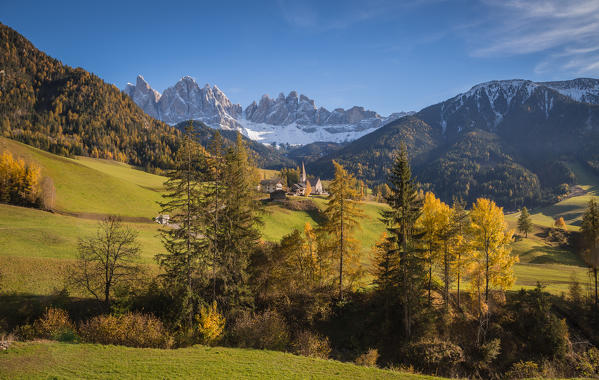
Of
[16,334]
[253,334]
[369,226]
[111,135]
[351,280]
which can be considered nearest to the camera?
[16,334]

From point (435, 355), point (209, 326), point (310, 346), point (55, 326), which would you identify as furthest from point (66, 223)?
point (435, 355)

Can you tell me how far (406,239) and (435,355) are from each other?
462 inches

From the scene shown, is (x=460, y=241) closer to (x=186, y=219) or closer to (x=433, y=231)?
(x=433, y=231)

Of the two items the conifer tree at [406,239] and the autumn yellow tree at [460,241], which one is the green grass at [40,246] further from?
the autumn yellow tree at [460,241]

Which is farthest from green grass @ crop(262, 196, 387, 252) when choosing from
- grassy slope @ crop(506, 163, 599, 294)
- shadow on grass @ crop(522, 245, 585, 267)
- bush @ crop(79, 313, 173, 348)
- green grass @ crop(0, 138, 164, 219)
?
shadow on grass @ crop(522, 245, 585, 267)

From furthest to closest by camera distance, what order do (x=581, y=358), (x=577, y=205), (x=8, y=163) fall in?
(x=577, y=205) < (x=8, y=163) < (x=581, y=358)

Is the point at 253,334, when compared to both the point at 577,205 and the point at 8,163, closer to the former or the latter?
the point at 8,163

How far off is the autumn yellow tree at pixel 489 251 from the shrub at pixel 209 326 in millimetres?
29196

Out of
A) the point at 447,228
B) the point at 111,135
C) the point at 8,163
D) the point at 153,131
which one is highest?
the point at 153,131

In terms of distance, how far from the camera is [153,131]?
188 metres

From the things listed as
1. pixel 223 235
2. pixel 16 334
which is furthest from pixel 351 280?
pixel 16 334

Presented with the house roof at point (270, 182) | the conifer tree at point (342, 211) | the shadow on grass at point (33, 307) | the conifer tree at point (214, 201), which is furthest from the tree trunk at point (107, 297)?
the house roof at point (270, 182)

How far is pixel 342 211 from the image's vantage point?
33.0m

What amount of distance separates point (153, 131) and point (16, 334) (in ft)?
618
